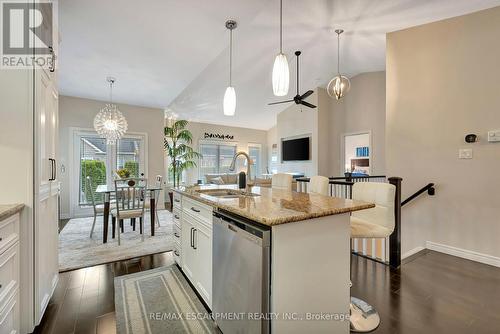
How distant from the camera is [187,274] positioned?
2252 mm

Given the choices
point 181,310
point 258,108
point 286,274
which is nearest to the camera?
point 286,274

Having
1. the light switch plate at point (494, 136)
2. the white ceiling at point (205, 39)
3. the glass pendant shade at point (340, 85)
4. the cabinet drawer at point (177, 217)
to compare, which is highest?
the white ceiling at point (205, 39)

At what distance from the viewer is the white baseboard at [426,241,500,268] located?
8.94 ft

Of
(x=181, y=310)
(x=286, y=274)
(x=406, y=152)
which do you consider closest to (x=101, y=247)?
(x=181, y=310)

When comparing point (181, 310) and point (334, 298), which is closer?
point (334, 298)

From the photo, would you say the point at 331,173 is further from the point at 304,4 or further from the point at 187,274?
the point at 187,274

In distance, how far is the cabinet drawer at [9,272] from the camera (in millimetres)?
1272

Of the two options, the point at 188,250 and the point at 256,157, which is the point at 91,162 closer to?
the point at 188,250

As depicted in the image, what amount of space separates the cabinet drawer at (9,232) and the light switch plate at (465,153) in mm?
4559

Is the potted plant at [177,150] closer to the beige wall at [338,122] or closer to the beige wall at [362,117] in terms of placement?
the beige wall at [338,122]

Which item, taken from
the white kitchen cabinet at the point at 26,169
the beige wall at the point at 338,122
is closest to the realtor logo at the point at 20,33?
the white kitchen cabinet at the point at 26,169

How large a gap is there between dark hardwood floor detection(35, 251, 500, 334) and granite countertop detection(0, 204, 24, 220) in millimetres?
939

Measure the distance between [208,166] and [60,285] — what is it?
612 cm

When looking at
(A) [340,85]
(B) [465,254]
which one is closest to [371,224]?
(B) [465,254]
